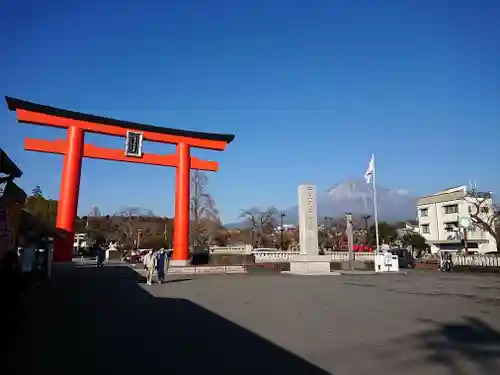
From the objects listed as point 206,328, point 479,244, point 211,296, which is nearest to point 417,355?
point 206,328

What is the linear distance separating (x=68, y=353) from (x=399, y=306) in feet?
26.0

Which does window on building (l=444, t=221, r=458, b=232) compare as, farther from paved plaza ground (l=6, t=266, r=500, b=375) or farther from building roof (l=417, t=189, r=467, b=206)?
paved plaza ground (l=6, t=266, r=500, b=375)

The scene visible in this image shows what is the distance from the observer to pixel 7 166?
7.82 meters

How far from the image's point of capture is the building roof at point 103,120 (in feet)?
79.2

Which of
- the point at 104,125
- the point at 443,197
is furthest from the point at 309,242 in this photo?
the point at 443,197

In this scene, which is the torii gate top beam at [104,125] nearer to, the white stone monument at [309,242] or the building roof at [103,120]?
the building roof at [103,120]

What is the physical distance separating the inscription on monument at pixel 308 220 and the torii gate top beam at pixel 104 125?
831cm

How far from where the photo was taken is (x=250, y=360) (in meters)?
5.43

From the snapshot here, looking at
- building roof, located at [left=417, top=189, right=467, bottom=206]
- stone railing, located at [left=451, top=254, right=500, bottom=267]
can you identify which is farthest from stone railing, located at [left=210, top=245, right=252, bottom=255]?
building roof, located at [left=417, top=189, right=467, bottom=206]

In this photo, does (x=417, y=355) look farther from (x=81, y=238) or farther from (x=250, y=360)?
(x=81, y=238)

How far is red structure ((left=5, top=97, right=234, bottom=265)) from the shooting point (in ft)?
81.0

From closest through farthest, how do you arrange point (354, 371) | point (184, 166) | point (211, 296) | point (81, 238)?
point (354, 371) → point (211, 296) → point (184, 166) → point (81, 238)

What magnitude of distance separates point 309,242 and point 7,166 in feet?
62.0

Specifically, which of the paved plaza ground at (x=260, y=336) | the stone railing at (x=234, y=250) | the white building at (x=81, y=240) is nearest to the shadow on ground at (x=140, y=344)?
the paved plaza ground at (x=260, y=336)
